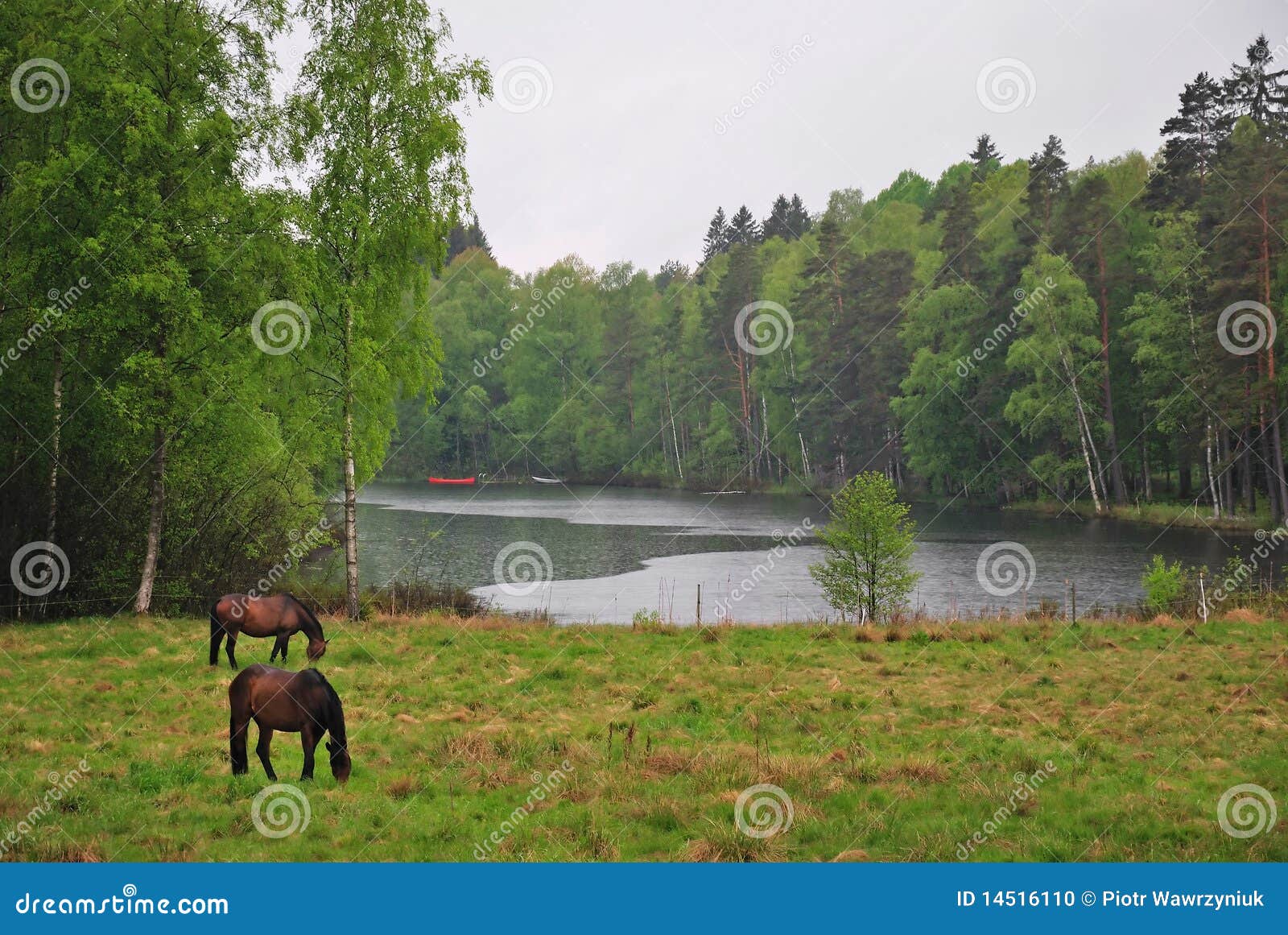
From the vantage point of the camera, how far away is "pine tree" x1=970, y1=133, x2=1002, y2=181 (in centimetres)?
8506

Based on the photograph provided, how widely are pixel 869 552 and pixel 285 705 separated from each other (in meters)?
18.6

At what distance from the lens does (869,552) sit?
2520cm

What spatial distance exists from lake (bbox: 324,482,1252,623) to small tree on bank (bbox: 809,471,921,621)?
255 cm

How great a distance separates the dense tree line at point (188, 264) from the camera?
18078 millimetres

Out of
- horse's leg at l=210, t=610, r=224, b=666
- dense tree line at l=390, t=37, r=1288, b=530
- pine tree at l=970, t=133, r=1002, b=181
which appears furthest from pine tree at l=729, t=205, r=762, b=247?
horse's leg at l=210, t=610, r=224, b=666

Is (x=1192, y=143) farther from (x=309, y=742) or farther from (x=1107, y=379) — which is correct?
(x=309, y=742)

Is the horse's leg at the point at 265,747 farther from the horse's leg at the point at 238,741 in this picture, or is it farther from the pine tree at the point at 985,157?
the pine tree at the point at 985,157

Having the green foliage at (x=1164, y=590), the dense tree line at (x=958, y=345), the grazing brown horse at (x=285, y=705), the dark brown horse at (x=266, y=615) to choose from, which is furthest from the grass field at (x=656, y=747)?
the dense tree line at (x=958, y=345)

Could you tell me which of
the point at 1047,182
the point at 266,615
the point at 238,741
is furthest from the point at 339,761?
the point at 1047,182

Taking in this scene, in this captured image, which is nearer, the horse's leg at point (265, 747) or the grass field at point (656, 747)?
the grass field at point (656, 747)

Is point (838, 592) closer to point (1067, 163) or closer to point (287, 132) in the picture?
point (287, 132)

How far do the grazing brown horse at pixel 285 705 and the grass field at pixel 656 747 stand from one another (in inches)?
24.0

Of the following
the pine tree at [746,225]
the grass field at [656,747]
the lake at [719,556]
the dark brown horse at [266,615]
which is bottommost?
the lake at [719,556]

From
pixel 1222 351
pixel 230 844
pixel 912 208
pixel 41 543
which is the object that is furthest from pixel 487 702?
pixel 912 208
